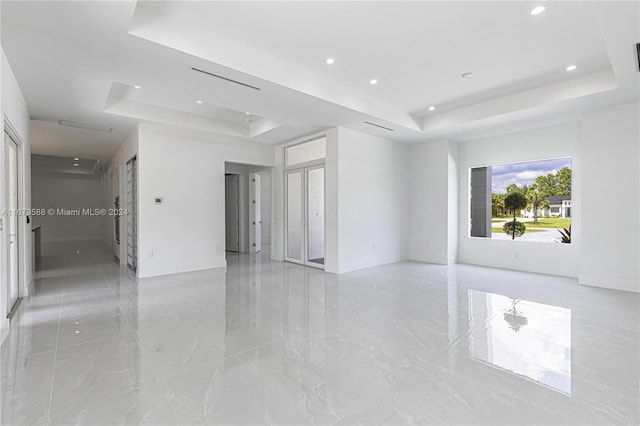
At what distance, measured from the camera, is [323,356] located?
106 inches

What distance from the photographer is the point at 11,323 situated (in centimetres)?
347

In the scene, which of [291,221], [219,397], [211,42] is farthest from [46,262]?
[219,397]

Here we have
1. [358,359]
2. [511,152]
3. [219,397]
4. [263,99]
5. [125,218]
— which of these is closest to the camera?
[219,397]

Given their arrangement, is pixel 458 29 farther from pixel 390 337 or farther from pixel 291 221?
pixel 291 221

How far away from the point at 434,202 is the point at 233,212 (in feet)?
19.6

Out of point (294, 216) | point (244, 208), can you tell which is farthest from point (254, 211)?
point (294, 216)

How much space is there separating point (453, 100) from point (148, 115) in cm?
550

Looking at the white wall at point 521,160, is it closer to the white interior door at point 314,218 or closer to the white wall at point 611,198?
the white wall at point 611,198

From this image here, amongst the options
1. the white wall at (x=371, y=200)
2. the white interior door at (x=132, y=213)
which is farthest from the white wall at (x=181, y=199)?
the white wall at (x=371, y=200)

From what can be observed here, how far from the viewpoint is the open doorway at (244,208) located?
9156mm

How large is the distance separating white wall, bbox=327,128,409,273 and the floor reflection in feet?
8.80

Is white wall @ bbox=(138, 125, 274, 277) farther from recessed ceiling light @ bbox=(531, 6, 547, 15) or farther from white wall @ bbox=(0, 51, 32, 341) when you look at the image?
recessed ceiling light @ bbox=(531, 6, 547, 15)

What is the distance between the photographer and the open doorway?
916cm

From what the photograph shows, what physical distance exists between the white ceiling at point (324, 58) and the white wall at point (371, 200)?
0.86 metres
